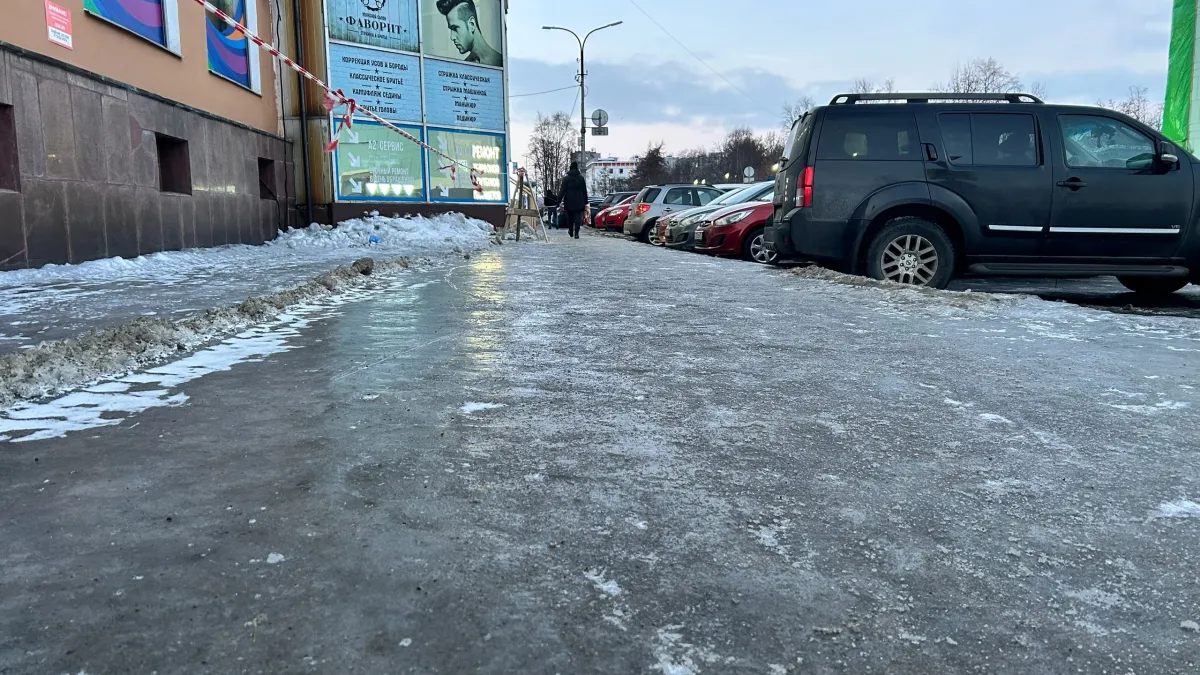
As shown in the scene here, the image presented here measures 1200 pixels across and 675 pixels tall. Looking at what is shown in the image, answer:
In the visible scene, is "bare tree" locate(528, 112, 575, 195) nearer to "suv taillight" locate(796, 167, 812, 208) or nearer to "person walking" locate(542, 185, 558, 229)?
"person walking" locate(542, 185, 558, 229)

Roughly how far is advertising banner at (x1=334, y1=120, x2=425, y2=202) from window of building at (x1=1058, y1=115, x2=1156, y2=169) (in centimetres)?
1215

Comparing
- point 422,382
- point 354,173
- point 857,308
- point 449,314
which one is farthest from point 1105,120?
point 354,173

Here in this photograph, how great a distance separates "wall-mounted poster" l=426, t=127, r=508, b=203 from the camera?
16.8 meters

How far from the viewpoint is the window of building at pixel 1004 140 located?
7.17 meters

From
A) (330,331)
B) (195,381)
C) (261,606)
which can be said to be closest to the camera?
(261,606)

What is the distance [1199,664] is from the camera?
137cm

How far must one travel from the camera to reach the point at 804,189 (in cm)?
749

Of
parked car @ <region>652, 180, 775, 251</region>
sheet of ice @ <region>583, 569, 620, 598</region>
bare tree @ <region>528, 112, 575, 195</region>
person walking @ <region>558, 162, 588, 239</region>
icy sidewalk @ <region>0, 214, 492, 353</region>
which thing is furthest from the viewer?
bare tree @ <region>528, 112, 575, 195</region>

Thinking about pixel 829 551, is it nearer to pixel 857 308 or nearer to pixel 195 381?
pixel 195 381

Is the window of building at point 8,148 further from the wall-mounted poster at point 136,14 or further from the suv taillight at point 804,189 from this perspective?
the suv taillight at point 804,189

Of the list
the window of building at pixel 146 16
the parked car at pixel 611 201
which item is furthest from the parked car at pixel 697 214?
the parked car at pixel 611 201

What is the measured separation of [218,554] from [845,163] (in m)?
6.80

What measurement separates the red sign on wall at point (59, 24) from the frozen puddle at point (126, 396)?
5.37m

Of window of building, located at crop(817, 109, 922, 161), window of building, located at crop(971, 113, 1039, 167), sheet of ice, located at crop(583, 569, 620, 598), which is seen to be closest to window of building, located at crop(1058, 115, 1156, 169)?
window of building, located at crop(971, 113, 1039, 167)
